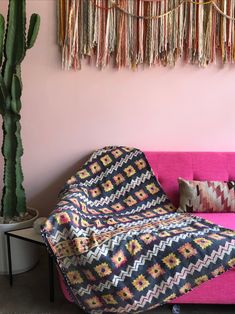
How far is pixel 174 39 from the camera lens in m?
2.40

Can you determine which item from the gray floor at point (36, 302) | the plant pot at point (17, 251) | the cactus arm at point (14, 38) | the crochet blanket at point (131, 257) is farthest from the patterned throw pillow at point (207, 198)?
the cactus arm at point (14, 38)

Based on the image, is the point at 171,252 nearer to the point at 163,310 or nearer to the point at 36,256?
the point at 163,310

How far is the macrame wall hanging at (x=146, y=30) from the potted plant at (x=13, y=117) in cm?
37

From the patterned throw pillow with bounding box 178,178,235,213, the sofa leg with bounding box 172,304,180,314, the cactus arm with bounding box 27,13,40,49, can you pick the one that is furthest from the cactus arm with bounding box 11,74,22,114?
the sofa leg with bounding box 172,304,180,314

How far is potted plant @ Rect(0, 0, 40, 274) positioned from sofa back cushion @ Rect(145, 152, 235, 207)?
0.90 m

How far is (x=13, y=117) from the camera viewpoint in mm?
2162

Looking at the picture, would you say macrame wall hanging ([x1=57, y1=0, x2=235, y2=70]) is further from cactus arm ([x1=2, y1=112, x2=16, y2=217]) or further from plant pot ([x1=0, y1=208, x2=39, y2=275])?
plant pot ([x1=0, y1=208, x2=39, y2=275])

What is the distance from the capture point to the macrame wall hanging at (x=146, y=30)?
93.3 inches

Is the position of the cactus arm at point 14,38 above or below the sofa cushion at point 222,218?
above

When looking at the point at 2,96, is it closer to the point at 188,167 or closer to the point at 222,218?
the point at 188,167

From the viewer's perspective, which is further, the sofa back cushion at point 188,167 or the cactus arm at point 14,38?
the sofa back cushion at point 188,167

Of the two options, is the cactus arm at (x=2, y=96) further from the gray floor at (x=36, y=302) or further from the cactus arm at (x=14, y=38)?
the gray floor at (x=36, y=302)

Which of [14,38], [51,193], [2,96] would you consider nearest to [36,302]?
[51,193]

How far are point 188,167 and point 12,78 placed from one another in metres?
1.27
